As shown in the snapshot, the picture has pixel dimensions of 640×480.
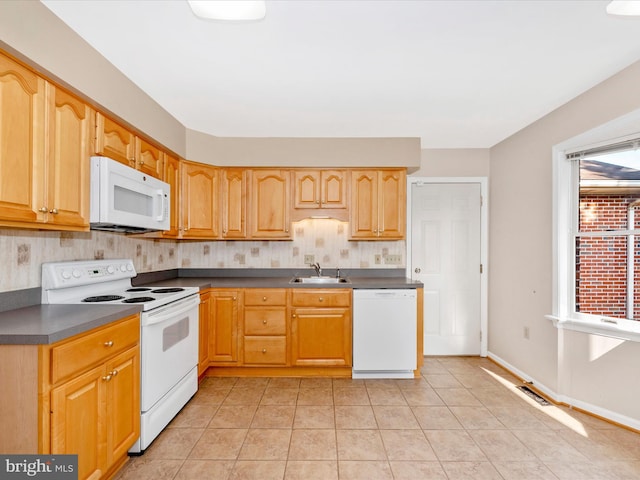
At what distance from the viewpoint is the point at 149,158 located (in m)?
2.76

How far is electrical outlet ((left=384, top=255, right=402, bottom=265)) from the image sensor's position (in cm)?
382

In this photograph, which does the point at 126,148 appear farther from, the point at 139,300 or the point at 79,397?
the point at 79,397

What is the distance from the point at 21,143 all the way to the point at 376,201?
2773 millimetres

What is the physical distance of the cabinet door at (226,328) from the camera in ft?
10.6

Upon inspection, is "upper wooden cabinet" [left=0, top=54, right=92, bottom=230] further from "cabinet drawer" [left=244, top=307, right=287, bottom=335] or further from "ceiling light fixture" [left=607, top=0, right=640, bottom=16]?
"ceiling light fixture" [left=607, top=0, right=640, bottom=16]

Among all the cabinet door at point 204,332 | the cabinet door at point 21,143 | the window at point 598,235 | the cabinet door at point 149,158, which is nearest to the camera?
the cabinet door at point 21,143

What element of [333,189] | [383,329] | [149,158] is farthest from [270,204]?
[383,329]

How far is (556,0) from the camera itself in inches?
61.5

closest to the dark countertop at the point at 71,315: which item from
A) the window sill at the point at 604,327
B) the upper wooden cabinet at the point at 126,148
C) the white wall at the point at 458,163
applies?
the upper wooden cabinet at the point at 126,148

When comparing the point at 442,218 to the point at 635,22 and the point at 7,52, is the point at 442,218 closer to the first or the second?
the point at 635,22

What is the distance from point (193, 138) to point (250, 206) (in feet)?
2.78

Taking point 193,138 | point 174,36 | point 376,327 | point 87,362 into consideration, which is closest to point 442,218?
point 376,327

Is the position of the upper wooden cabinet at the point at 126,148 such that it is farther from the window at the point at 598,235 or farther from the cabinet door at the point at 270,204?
the window at the point at 598,235

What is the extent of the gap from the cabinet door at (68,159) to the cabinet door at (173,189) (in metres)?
1.02
